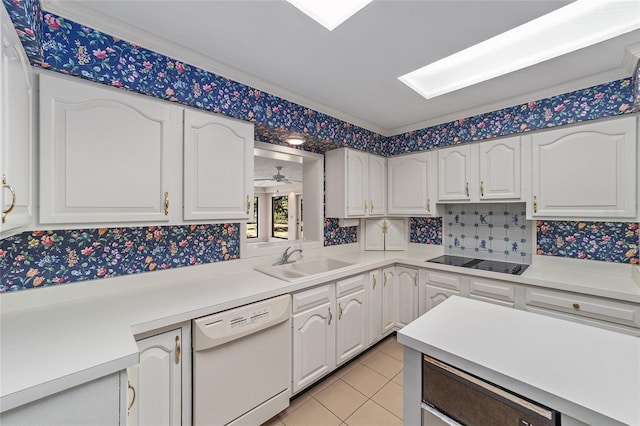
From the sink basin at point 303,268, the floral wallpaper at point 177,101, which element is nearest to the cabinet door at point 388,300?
the sink basin at point 303,268

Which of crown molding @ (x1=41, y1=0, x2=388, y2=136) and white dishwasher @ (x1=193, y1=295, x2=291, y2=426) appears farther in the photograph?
white dishwasher @ (x1=193, y1=295, x2=291, y2=426)

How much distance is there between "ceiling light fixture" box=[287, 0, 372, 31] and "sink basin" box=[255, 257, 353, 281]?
5.36ft

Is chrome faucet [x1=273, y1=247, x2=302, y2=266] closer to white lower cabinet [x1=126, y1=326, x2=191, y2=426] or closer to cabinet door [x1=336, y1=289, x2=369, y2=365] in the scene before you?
cabinet door [x1=336, y1=289, x2=369, y2=365]

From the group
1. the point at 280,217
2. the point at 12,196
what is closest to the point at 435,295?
the point at 280,217

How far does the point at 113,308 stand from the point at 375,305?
6.69 feet

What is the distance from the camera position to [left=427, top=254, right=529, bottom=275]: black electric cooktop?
223cm

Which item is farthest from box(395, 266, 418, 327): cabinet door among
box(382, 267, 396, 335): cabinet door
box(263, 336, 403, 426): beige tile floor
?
box(263, 336, 403, 426): beige tile floor

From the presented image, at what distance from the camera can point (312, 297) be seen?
191 centimetres

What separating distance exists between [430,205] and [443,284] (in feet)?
2.72

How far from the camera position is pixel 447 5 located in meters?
1.26

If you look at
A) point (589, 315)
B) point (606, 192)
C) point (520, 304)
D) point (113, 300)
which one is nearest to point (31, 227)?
point (113, 300)

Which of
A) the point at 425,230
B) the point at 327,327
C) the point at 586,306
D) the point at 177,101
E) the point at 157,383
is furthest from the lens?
the point at 425,230

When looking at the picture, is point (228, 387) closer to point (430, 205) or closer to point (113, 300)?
point (113, 300)

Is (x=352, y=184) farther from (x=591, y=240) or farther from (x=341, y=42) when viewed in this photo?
(x=591, y=240)
